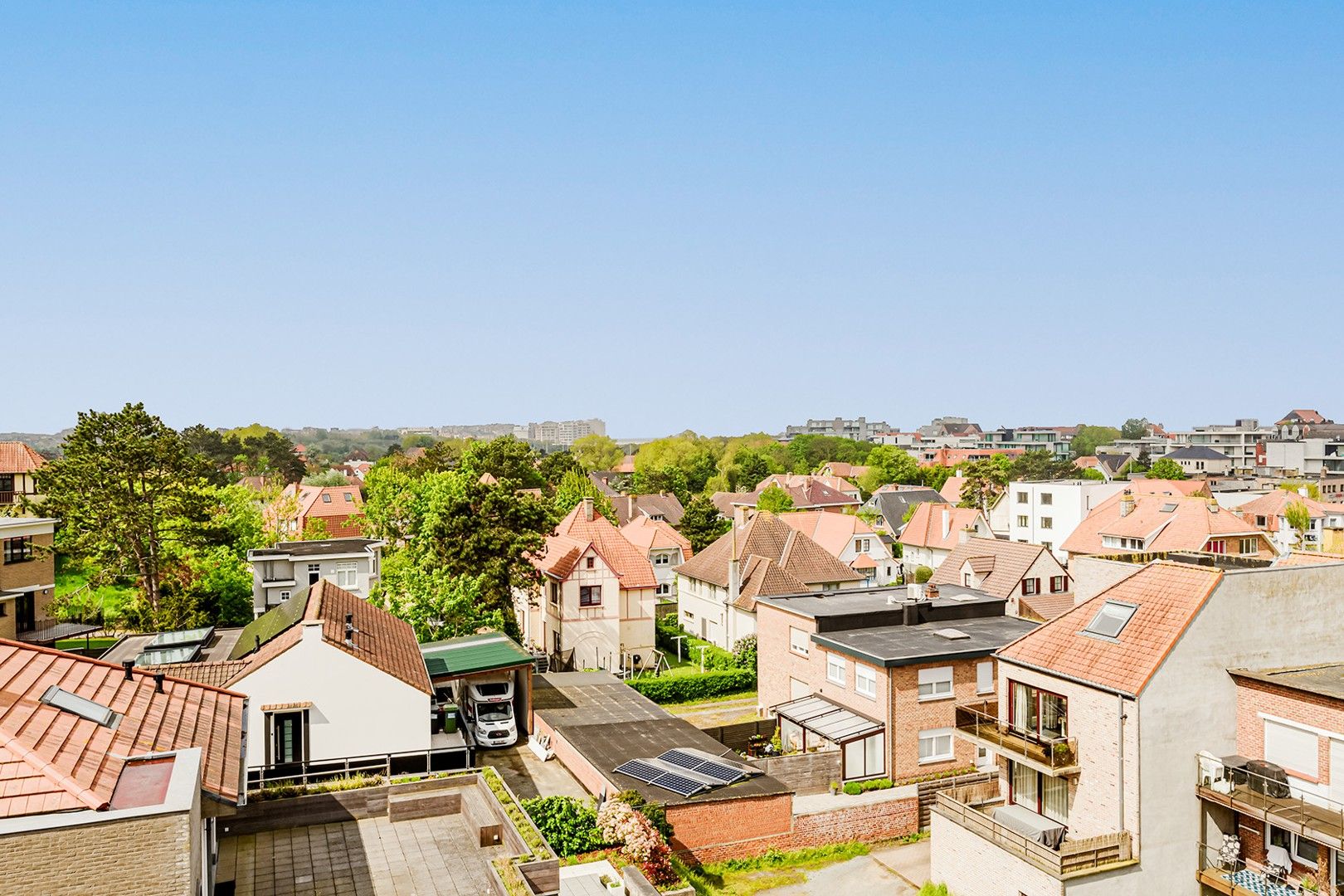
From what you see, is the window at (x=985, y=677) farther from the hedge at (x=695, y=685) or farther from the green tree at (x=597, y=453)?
the green tree at (x=597, y=453)

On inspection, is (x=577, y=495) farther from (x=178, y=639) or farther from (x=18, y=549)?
(x=178, y=639)

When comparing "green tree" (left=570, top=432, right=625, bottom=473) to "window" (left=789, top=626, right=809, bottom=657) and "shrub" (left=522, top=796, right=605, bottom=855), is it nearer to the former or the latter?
"window" (left=789, top=626, right=809, bottom=657)

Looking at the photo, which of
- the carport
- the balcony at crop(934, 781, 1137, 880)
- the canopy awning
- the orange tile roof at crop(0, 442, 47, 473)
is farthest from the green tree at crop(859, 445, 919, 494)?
the balcony at crop(934, 781, 1137, 880)

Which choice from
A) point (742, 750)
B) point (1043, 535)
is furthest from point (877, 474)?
point (742, 750)

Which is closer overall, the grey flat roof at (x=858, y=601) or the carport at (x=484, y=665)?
the carport at (x=484, y=665)

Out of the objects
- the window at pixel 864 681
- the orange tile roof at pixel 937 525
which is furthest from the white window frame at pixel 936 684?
the orange tile roof at pixel 937 525

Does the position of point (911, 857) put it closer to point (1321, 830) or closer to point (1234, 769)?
point (1234, 769)
